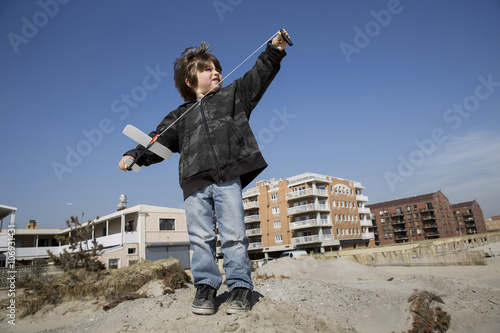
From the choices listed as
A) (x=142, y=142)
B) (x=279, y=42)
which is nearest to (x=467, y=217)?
(x=279, y=42)

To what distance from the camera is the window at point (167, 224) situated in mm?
28844

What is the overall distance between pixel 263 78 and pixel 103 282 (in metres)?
7.13

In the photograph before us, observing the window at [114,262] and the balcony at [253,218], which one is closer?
the window at [114,262]

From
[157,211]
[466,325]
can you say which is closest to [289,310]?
[466,325]

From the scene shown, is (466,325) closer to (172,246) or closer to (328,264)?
(328,264)

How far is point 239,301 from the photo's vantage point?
2.21 m

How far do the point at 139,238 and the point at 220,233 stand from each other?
26885mm

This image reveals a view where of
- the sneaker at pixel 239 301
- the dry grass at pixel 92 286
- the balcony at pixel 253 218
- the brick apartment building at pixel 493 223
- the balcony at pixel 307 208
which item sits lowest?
the brick apartment building at pixel 493 223

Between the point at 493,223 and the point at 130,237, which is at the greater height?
the point at 130,237

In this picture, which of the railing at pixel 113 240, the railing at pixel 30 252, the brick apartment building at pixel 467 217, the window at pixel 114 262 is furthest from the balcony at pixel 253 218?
the brick apartment building at pixel 467 217

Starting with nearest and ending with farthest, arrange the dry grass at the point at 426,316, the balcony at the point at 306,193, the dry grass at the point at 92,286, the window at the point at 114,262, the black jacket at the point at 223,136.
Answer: the black jacket at the point at 223,136, the dry grass at the point at 426,316, the dry grass at the point at 92,286, the window at the point at 114,262, the balcony at the point at 306,193

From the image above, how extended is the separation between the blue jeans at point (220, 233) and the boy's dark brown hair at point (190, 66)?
1.26m

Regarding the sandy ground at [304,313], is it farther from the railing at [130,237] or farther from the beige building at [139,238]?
the railing at [130,237]

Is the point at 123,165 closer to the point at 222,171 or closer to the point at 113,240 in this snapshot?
the point at 222,171
